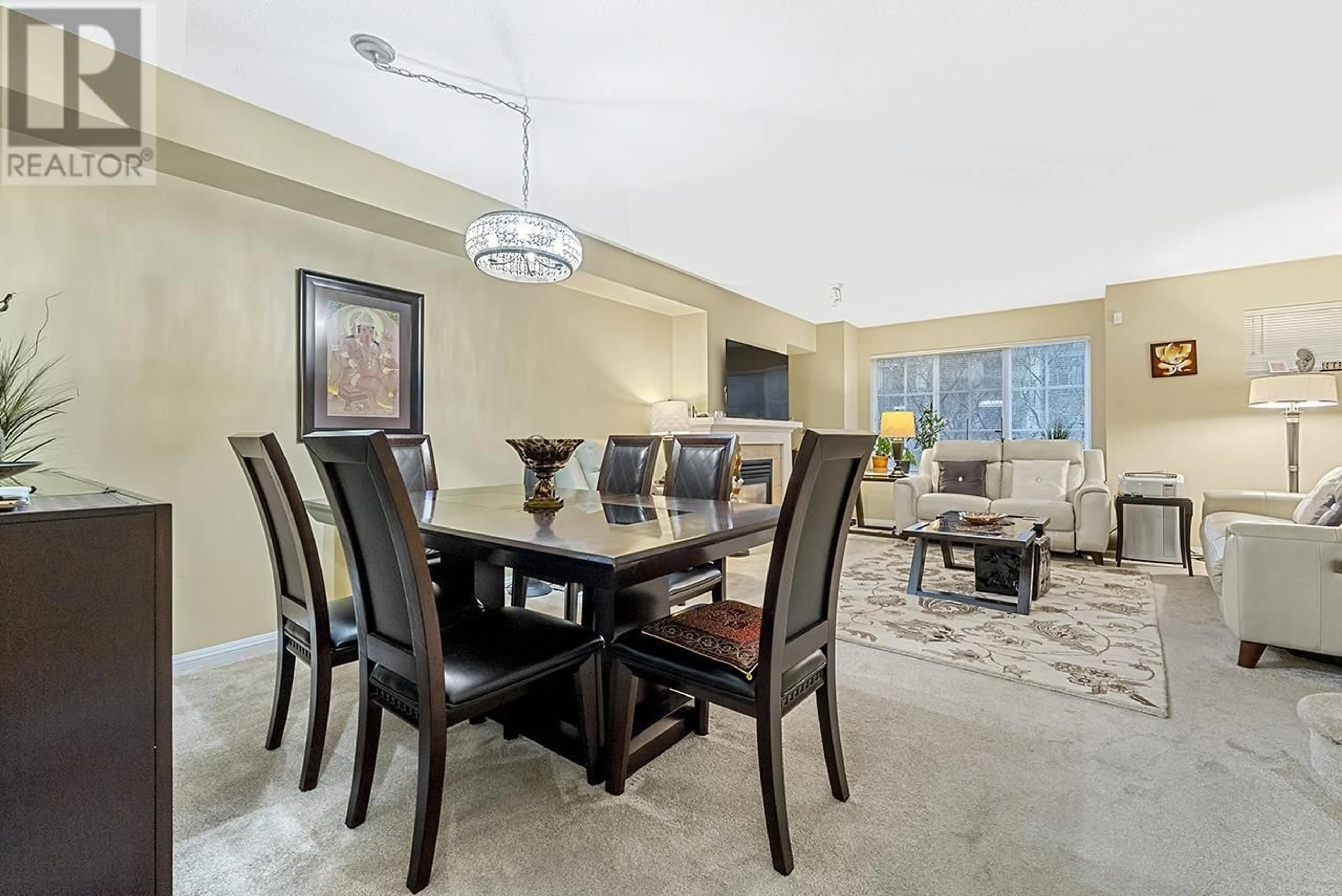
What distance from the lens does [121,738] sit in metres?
1.00

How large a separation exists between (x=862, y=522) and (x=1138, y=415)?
2.56 metres

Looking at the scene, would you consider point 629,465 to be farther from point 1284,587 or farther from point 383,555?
point 1284,587

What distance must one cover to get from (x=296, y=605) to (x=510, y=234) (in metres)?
1.54

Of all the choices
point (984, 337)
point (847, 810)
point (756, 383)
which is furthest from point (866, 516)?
point (847, 810)

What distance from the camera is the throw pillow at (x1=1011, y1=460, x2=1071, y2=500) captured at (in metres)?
4.91

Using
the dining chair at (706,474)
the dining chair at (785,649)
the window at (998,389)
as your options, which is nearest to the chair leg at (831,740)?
the dining chair at (785,649)

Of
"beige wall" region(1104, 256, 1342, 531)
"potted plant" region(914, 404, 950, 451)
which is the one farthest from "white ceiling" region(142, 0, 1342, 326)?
"potted plant" region(914, 404, 950, 451)

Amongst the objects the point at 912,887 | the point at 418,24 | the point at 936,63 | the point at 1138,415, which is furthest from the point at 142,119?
the point at 1138,415

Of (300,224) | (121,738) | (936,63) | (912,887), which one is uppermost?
(936,63)

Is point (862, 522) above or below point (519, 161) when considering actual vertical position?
below

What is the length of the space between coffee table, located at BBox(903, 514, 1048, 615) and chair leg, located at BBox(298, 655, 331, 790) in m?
3.16

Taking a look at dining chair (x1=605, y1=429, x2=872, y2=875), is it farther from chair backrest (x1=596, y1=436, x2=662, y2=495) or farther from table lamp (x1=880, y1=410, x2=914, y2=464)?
table lamp (x1=880, y1=410, x2=914, y2=464)

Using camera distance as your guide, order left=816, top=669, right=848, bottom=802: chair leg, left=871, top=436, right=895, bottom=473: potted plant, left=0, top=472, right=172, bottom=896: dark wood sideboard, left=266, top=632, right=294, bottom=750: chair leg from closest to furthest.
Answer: left=0, top=472, right=172, bottom=896: dark wood sideboard < left=816, top=669, right=848, bottom=802: chair leg < left=266, top=632, right=294, bottom=750: chair leg < left=871, top=436, right=895, bottom=473: potted plant

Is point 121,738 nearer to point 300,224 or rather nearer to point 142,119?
point 142,119
